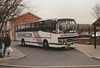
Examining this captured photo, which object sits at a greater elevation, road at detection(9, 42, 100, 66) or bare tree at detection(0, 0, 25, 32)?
bare tree at detection(0, 0, 25, 32)

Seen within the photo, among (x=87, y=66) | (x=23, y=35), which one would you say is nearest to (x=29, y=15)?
(x=23, y=35)

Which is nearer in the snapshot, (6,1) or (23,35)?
(6,1)

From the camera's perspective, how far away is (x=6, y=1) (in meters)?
13.8

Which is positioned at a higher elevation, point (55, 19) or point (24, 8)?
point (24, 8)

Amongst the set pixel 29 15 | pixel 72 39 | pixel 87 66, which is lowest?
pixel 87 66

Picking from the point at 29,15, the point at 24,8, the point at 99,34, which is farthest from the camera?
the point at 29,15

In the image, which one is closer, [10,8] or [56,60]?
[56,60]

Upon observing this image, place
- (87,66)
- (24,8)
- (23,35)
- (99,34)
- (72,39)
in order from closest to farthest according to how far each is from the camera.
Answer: (87,66) < (72,39) < (24,8) < (23,35) < (99,34)

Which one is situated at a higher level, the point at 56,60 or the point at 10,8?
the point at 10,8

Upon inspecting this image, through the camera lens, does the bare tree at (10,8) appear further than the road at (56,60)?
Yes

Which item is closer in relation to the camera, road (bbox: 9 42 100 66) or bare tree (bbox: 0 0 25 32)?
road (bbox: 9 42 100 66)

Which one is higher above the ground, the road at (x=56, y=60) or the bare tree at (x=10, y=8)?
the bare tree at (x=10, y=8)

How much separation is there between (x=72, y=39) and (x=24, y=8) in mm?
6151

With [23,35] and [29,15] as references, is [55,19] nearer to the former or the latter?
[23,35]
